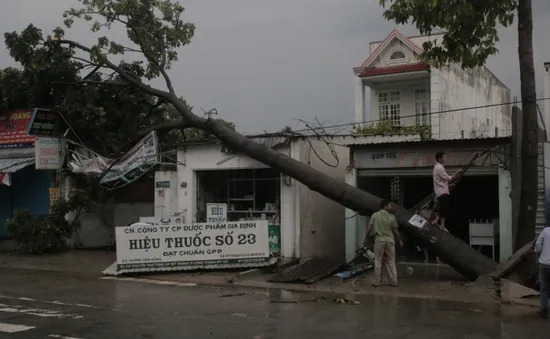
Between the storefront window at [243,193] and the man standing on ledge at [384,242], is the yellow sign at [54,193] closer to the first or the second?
the storefront window at [243,193]

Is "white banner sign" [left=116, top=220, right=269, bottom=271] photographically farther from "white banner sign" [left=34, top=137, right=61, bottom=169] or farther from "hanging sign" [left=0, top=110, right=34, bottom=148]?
"hanging sign" [left=0, top=110, right=34, bottom=148]

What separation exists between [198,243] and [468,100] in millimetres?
16047

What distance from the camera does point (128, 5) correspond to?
17109mm

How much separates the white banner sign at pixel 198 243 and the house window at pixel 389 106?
1158cm

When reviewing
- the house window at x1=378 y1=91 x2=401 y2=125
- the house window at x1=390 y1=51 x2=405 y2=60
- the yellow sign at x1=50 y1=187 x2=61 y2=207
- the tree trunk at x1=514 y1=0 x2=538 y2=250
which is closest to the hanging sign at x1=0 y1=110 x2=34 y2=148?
the yellow sign at x1=50 y1=187 x2=61 y2=207

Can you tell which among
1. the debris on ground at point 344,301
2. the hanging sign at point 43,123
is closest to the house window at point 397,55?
the hanging sign at point 43,123

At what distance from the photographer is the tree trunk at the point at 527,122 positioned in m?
10.4

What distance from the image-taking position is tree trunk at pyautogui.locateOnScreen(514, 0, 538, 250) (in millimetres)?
10438

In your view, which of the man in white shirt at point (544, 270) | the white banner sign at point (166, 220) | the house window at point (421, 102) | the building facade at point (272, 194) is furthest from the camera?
the house window at point (421, 102)

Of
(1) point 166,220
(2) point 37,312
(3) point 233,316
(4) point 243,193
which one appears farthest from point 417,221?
(2) point 37,312

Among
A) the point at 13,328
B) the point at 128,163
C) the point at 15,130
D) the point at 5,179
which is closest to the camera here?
the point at 13,328

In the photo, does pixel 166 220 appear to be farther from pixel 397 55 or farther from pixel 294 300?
pixel 397 55

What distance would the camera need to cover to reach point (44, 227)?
1866 centimetres

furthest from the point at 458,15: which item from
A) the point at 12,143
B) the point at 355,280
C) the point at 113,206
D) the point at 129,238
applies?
the point at 12,143
